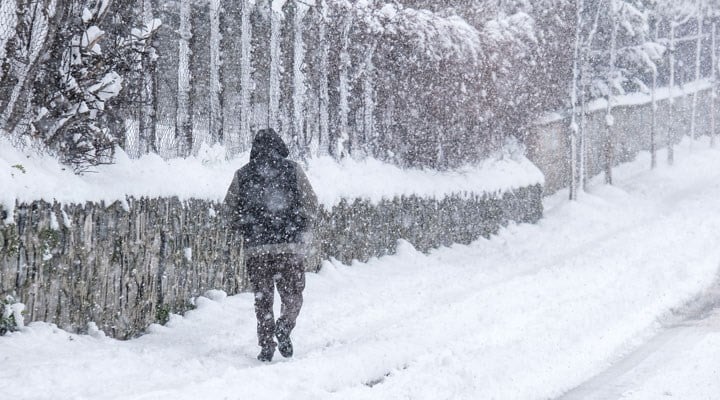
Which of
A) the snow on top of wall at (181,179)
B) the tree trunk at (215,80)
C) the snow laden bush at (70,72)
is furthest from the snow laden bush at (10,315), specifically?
the tree trunk at (215,80)

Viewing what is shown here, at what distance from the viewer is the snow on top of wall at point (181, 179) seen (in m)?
7.49

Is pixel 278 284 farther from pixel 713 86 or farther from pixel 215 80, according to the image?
pixel 713 86

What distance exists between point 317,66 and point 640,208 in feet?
45.3

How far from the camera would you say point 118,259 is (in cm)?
844

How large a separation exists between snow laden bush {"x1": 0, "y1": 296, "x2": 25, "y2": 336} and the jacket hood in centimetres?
226

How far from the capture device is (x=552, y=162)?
2733cm

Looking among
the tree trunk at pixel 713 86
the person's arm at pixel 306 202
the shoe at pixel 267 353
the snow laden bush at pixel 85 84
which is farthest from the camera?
the tree trunk at pixel 713 86

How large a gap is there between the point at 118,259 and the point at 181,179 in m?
1.51

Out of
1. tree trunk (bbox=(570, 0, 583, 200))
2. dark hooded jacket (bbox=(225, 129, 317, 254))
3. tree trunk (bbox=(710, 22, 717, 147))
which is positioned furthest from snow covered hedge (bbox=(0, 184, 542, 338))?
tree trunk (bbox=(710, 22, 717, 147))

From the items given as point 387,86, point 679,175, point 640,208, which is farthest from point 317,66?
point 679,175

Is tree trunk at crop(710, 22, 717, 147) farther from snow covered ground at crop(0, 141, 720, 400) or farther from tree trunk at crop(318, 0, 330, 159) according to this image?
tree trunk at crop(318, 0, 330, 159)

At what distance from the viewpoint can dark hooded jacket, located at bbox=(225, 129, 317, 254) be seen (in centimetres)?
786

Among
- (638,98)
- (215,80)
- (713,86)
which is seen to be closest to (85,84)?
(215,80)

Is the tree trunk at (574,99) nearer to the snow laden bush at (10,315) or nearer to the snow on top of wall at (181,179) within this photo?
the snow on top of wall at (181,179)
